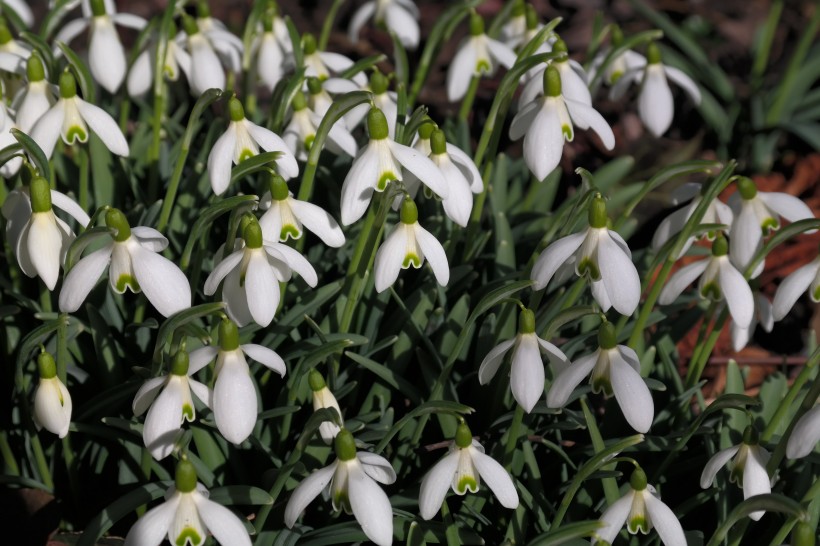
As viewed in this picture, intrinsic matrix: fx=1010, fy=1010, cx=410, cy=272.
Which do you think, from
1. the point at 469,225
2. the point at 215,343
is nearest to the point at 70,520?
the point at 215,343

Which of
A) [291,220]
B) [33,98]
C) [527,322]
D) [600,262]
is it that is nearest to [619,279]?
[600,262]

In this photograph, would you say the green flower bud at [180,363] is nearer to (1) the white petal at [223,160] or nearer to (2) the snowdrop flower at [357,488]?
(2) the snowdrop flower at [357,488]

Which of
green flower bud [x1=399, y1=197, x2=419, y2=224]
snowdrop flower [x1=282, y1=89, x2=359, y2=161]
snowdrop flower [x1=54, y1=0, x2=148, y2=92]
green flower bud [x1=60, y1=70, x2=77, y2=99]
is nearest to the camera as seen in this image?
green flower bud [x1=399, y1=197, x2=419, y2=224]

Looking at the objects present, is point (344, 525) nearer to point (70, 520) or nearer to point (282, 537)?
point (282, 537)

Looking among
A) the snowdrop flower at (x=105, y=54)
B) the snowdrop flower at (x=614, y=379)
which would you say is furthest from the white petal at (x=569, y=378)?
the snowdrop flower at (x=105, y=54)

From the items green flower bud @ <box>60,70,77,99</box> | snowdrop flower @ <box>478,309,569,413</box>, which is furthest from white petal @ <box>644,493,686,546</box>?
green flower bud @ <box>60,70,77,99</box>

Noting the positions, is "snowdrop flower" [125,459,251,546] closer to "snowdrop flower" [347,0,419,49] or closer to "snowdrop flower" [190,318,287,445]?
"snowdrop flower" [190,318,287,445]
